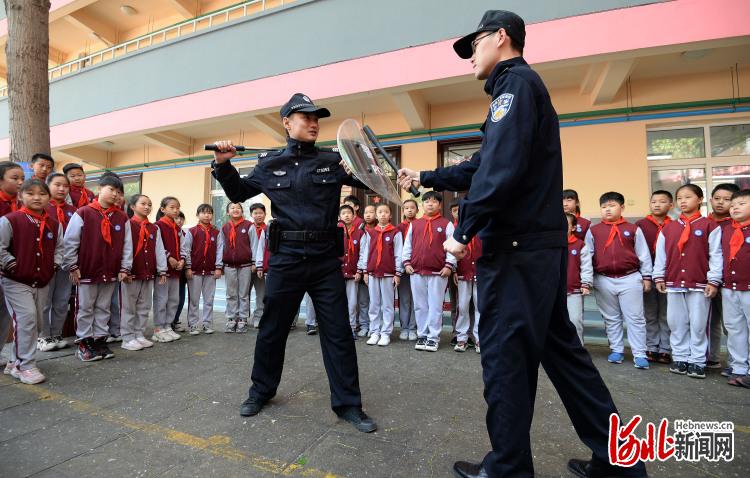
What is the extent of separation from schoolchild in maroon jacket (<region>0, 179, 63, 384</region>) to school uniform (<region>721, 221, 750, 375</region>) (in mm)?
6583

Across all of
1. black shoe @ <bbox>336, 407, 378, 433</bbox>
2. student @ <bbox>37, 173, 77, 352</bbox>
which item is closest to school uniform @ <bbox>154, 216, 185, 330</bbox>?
student @ <bbox>37, 173, 77, 352</bbox>

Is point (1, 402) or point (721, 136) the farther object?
point (721, 136)

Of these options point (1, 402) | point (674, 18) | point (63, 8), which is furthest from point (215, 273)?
point (63, 8)

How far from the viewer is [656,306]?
4492mm

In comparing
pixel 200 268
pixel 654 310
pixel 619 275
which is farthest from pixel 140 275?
pixel 654 310

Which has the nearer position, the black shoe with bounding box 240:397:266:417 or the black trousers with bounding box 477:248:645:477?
the black trousers with bounding box 477:248:645:477

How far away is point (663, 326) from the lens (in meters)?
4.37

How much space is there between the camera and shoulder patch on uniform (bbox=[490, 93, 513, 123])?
1629 mm

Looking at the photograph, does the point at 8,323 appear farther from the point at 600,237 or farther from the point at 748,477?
the point at 600,237

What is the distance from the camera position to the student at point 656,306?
433cm

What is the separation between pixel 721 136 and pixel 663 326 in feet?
14.6

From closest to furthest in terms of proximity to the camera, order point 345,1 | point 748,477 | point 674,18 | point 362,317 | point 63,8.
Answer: point 748,477
point 674,18
point 362,317
point 345,1
point 63,8

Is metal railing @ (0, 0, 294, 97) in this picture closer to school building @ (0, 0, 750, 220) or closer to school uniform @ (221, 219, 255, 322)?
school building @ (0, 0, 750, 220)

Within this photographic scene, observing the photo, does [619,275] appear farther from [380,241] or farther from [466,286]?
[380,241]
